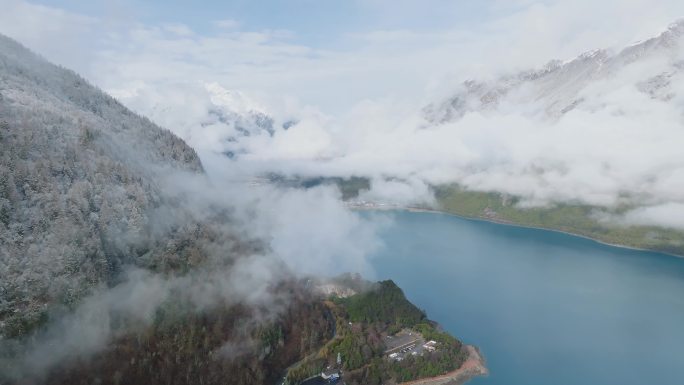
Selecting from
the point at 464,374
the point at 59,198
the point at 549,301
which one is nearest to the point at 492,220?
the point at 549,301

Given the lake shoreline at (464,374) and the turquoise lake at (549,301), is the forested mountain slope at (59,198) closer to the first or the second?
the lake shoreline at (464,374)

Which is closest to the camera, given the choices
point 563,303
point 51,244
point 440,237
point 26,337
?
point 26,337

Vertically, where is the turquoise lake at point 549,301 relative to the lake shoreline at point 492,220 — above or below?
below

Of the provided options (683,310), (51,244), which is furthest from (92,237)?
(683,310)

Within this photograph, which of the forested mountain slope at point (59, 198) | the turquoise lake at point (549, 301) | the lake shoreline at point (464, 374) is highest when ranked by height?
the forested mountain slope at point (59, 198)

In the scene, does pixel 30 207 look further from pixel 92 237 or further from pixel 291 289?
pixel 291 289

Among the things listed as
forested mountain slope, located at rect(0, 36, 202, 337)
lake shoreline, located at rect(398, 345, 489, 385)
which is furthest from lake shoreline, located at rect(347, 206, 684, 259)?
forested mountain slope, located at rect(0, 36, 202, 337)

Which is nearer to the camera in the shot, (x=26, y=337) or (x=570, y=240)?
(x=26, y=337)

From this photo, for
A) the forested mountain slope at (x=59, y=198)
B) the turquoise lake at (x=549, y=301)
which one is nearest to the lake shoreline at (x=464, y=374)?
the turquoise lake at (x=549, y=301)
